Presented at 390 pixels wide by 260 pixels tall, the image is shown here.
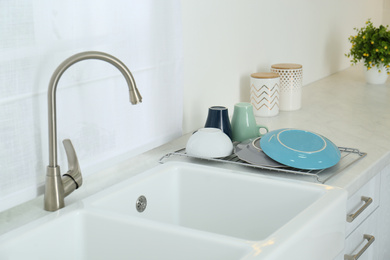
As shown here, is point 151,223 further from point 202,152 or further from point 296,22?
point 296,22

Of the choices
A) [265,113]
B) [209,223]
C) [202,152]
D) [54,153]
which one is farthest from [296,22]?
[54,153]

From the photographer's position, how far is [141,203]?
1547mm

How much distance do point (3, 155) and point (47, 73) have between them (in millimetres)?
234

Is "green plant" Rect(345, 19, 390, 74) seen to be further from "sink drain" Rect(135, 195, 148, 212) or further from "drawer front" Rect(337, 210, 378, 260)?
"sink drain" Rect(135, 195, 148, 212)

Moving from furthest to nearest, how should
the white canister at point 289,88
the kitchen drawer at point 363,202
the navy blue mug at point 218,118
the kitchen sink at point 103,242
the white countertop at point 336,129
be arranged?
the white canister at point 289,88 < the navy blue mug at point 218,118 < the kitchen drawer at point 363,202 < the white countertop at point 336,129 < the kitchen sink at point 103,242

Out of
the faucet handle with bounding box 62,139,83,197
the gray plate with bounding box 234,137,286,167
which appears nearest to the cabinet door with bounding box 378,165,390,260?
the gray plate with bounding box 234,137,286,167

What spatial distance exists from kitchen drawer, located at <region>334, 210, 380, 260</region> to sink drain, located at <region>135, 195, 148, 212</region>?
1.80 ft

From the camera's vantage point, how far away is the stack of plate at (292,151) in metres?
1.61

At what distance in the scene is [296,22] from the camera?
9.27 feet

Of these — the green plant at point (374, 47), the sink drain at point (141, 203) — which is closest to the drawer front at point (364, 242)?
the sink drain at point (141, 203)

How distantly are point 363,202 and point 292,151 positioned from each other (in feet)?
0.97

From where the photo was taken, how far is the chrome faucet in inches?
51.8

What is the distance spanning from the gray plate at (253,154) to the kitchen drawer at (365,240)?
30 cm

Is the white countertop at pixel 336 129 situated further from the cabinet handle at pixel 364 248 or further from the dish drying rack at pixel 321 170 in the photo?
the cabinet handle at pixel 364 248
